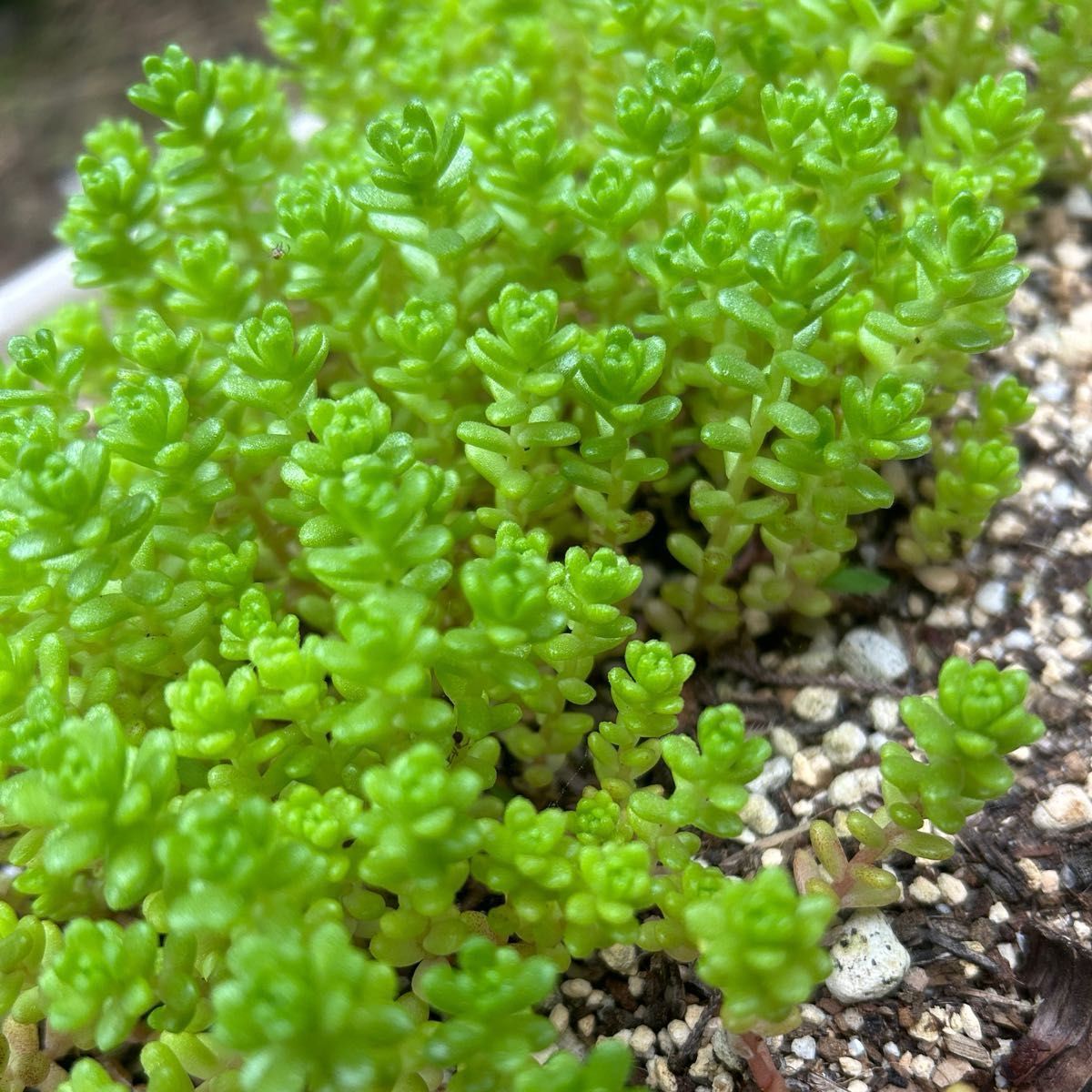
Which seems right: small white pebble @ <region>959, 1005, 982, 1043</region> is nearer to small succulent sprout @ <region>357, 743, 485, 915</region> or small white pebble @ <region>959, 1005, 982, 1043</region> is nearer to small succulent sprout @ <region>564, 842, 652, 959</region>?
small succulent sprout @ <region>564, 842, 652, 959</region>

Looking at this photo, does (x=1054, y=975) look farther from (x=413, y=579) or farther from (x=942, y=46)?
(x=942, y=46)

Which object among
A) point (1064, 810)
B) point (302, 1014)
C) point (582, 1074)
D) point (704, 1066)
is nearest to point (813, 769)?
point (1064, 810)

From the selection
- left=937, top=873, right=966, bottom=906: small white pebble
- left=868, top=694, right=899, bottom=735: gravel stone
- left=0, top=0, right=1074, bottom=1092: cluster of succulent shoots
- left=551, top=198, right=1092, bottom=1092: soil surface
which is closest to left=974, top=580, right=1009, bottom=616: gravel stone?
left=551, top=198, right=1092, bottom=1092: soil surface

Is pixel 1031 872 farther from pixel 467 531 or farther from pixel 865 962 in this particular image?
pixel 467 531

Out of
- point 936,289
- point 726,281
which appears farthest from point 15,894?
point 936,289

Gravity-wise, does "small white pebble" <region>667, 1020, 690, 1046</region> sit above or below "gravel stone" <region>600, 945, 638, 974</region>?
below

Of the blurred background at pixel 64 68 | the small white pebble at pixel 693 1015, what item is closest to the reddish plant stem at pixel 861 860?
the small white pebble at pixel 693 1015
